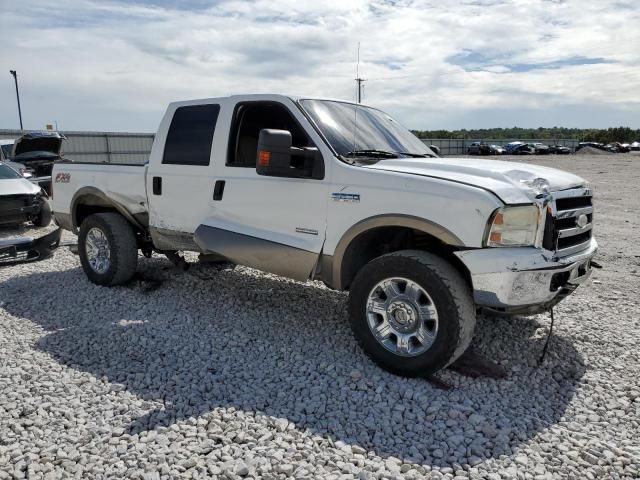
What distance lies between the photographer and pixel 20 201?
9.66m

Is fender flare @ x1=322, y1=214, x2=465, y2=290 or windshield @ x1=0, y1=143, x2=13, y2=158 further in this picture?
windshield @ x1=0, y1=143, x2=13, y2=158

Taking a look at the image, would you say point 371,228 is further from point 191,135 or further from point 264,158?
point 191,135

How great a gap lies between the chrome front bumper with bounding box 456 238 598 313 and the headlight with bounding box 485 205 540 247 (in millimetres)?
52

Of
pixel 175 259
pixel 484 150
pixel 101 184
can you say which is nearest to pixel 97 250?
pixel 101 184

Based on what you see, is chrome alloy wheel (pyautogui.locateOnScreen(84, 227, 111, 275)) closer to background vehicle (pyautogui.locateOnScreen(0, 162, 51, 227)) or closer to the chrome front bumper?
background vehicle (pyautogui.locateOnScreen(0, 162, 51, 227))

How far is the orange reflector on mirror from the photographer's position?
4141 mm

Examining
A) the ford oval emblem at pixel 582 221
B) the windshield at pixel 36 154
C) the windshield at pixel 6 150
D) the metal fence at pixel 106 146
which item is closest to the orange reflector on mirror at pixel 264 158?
the ford oval emblem at pixel 582 221

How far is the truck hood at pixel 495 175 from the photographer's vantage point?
3650 millimetres

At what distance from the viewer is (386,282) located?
3986 mm

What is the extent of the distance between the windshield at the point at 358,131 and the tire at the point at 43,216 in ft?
24.3

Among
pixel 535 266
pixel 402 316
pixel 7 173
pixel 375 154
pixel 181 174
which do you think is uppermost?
pixel 375 154

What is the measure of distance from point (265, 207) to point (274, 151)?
2.56 ft

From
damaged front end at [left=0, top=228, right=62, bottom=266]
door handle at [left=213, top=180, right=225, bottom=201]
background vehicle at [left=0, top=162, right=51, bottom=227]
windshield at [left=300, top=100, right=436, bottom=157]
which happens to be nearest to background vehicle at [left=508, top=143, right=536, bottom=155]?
background vehicle at [left=0, top=162, right=51, bottom=227]

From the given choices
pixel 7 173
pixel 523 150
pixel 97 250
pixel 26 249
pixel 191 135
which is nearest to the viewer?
pixel 191 135
